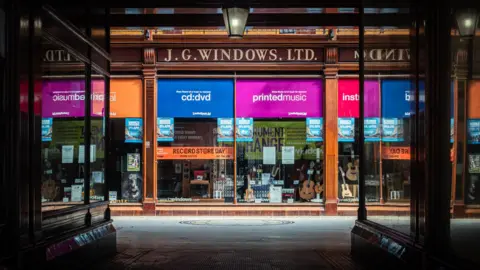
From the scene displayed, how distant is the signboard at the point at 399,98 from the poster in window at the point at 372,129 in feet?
1.29

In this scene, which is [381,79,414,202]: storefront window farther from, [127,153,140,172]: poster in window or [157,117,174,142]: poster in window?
[127,153,140,172]: poster in window

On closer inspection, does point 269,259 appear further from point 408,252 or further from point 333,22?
point 333,22

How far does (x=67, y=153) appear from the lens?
8641 mm

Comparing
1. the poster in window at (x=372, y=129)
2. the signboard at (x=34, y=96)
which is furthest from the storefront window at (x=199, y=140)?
the signboard at (x=34, y=96)

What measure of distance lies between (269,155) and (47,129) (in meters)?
10.6

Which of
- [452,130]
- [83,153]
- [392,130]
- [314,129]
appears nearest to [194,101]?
[314,129]

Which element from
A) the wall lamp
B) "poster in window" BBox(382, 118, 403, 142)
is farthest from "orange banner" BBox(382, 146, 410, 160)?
the wall lamp

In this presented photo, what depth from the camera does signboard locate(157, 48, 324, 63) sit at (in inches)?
690

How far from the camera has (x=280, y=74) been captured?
17719mm

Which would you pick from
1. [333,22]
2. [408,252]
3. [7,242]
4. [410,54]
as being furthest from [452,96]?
[333,22]

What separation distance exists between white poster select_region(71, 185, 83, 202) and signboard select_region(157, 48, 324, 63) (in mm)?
8628

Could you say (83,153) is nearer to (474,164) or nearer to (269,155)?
(474,164)

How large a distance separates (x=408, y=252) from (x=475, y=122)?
7.70ft

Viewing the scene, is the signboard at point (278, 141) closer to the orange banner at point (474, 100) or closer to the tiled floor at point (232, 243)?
the tiled floor at point (232, 243)
